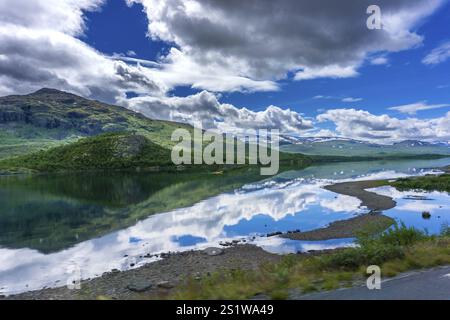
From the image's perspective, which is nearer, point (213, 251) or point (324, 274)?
point (324, 274)

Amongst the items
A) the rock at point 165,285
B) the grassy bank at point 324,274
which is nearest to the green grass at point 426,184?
the grassy bank at point 324,274

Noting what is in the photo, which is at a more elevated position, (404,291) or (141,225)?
(404,291)

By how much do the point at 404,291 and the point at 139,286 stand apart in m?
18.0

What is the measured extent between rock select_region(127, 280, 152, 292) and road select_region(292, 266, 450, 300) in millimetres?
14960

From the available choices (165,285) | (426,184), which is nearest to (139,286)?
(165,285)

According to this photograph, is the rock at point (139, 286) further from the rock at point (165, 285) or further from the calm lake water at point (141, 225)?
the calm lake water at point (141, 225)

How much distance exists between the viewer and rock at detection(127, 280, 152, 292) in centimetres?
2494

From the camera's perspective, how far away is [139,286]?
84.0 ft

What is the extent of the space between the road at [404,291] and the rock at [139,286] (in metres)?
15.0

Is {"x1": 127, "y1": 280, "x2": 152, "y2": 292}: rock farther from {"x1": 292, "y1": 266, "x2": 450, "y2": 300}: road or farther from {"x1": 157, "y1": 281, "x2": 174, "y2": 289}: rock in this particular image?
{"x1": 292, "y1": 266, "x2": 450, "y2": 300}: road

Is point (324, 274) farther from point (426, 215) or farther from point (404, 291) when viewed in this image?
point (426, 215)
